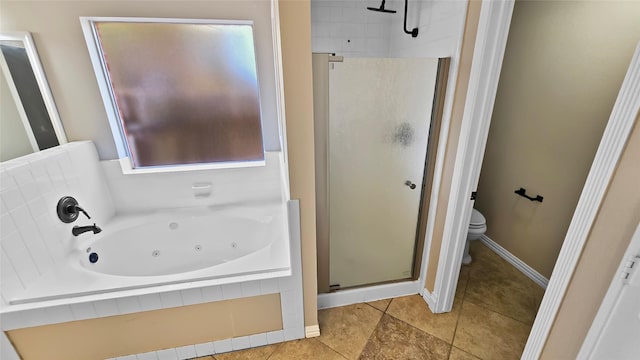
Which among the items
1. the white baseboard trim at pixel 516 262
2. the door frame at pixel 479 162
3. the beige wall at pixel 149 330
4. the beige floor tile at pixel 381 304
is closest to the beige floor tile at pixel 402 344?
the beige floor tile at pixel 381 304

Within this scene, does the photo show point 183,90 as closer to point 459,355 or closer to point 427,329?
point 427,329

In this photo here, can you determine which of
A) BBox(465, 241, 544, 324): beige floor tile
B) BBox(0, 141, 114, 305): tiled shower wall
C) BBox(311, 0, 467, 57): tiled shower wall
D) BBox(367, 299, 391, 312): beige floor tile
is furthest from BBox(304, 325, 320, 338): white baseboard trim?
BBox(311, 0, 467, 57): tiled shower wall

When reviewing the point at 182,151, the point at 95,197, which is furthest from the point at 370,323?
the point at 95,197

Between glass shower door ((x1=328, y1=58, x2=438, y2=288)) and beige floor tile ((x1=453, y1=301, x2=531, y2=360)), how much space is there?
49 centimetres

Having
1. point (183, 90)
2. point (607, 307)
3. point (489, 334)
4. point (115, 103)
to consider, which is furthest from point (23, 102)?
point (489, 334)

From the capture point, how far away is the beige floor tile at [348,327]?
5.34 feet

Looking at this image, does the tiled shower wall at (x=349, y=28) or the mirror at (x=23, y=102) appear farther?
the tiled shower wall at (x=349, y=28)

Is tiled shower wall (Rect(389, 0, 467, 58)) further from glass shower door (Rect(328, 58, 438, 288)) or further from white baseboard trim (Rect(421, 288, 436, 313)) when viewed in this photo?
white baseboard trim (Rect(421, 288, 436, 313))

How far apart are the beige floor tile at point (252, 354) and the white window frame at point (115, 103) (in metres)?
1.31

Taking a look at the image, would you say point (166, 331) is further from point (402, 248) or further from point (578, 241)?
point (578, 241)

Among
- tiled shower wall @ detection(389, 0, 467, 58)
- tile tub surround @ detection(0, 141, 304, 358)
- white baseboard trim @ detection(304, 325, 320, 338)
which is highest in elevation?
tiled shower wall @ detection(389, 0, 467, 58)

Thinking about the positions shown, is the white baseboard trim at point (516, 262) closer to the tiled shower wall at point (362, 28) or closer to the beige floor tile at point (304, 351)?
the beige floor tile at point (304, 351)

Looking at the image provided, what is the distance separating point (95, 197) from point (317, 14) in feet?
7.74

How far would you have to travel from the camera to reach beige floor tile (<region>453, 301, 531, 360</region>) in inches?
62.2
